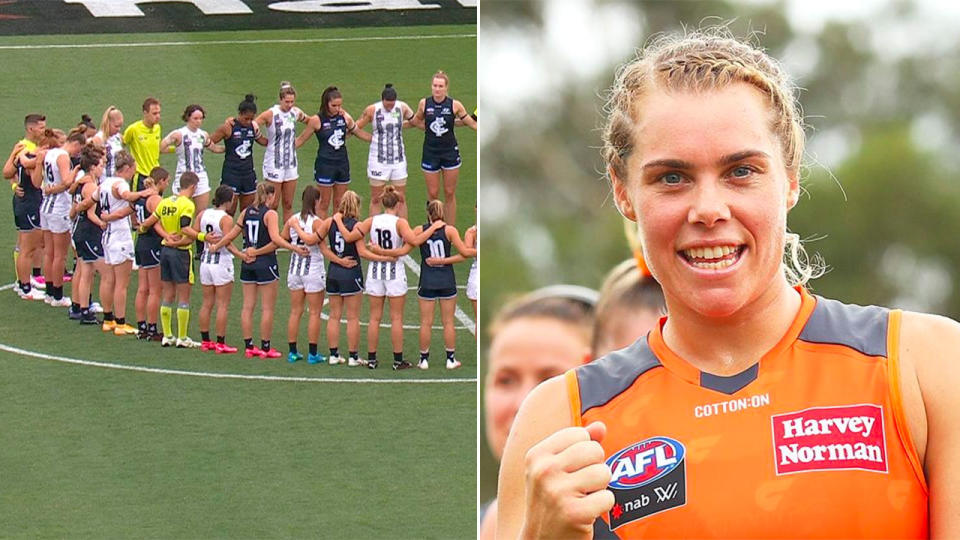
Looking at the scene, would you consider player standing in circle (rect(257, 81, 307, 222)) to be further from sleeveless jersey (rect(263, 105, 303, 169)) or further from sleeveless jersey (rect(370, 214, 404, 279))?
sleeveless jersey (rect(370, 214, 404, 279))

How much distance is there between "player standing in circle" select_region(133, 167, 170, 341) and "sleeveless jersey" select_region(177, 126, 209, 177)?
103cm

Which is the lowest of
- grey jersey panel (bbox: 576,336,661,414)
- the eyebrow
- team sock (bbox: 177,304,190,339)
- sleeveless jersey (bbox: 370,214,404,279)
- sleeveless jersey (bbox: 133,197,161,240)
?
grey jersey panel (bbox: 576,336,661,414)

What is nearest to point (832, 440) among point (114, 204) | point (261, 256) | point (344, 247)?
point (344, 247)

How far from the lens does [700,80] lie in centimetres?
203

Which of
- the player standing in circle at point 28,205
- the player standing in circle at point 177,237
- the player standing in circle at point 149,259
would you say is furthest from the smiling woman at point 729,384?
the player standing in circle at point 28,205

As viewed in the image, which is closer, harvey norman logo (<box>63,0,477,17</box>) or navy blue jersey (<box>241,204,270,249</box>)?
navy blue jersey (<box>241,204,270,249</box>)

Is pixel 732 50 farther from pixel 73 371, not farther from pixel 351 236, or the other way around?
pixel 73 371

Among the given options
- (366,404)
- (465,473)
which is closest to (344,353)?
(366,404)

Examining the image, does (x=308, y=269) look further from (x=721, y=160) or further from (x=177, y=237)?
(x=721, y=160)

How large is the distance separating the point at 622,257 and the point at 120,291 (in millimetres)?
6765

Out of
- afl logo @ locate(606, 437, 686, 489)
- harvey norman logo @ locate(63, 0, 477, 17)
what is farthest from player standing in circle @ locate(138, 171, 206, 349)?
afl logo @ locate(606, 437, 686, 489)

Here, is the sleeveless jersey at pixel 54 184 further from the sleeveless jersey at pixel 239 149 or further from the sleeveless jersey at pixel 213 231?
the sleeveless jersey at pixel 213 231

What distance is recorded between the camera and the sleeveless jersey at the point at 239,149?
39.2 feet

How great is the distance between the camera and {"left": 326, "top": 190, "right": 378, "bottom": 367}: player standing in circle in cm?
988
